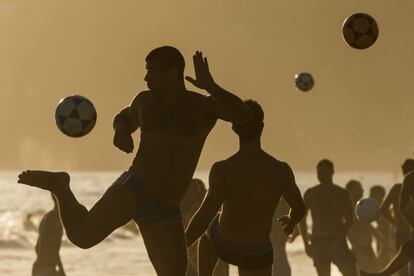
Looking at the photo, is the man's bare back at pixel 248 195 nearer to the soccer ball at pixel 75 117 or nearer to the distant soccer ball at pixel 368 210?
the soccer ball at pixel 75 117

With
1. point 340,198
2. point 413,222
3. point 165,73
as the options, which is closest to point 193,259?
point 340,198

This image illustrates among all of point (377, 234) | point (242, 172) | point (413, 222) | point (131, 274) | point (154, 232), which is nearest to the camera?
point (154, 232)

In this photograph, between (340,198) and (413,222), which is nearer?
(413,222)

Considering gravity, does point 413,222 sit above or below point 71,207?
below

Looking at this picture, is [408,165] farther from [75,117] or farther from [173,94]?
[173,94]

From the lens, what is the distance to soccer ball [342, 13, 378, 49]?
1512cm

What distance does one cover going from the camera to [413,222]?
12.5m

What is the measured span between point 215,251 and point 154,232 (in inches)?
35.3

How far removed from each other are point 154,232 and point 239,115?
0.99 meters

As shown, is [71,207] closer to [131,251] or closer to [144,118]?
[144,118]

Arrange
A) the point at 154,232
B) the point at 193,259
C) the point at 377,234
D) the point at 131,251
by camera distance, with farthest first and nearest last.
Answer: the point at 131,251 < the point at 377,234 < the point at 193,259 < the point at 154,232

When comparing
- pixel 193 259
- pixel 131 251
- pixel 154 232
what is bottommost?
pixel 131 251

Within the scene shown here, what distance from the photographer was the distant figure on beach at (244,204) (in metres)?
8.77

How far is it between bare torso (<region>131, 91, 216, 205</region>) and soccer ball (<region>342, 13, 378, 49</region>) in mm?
7037
